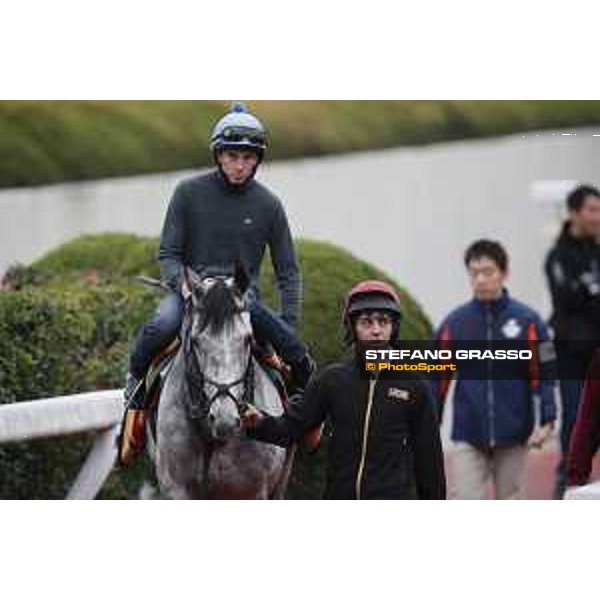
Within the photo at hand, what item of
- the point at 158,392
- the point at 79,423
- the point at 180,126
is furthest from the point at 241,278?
the point at 79,423

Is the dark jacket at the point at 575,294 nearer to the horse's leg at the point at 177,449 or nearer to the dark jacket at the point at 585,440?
the dark jacket at the point at 585,440

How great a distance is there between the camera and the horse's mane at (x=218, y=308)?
8.86 meters

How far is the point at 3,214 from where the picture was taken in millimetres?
9656

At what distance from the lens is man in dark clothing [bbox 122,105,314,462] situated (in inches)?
367

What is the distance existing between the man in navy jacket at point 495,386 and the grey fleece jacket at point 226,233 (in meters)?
0.83

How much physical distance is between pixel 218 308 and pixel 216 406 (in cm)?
43

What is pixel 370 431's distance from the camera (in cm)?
893

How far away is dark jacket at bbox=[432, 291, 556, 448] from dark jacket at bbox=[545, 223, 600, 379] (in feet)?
0.36

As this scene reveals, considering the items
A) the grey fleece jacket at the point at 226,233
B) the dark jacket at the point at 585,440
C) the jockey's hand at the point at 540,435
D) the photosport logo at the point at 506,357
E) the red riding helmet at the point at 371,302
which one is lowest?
the jockey's hand at the point at 540,435

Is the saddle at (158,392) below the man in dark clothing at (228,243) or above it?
below

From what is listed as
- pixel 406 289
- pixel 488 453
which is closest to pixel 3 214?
pixel 406 289

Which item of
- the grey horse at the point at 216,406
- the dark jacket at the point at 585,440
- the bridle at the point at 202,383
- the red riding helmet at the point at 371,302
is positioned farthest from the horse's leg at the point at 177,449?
the dark jacket at the point at 585,440

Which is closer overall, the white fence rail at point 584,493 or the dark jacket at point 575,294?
the white fence rail at point 584,493

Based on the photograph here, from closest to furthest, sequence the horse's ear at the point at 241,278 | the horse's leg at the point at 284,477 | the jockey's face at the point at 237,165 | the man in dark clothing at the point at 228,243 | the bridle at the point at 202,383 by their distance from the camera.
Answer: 1. the bridle at the point at 202,383
2. the horse's ear at the point at 241,278
3. the man in dark clothing at the point at 228,243
4. the jockey's face at the point at 237,165
5. the horse's leg at the point at 284,477
